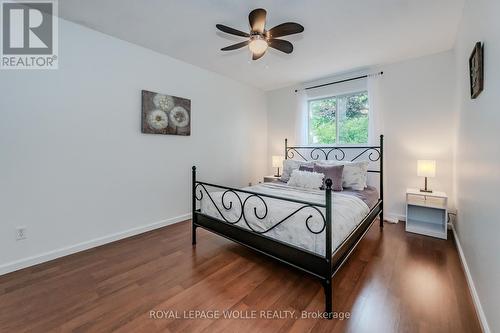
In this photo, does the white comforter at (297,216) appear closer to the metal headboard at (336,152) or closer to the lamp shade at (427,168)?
the lamp shade at (427,168)

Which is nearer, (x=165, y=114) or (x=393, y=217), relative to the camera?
(x=165, y=114)

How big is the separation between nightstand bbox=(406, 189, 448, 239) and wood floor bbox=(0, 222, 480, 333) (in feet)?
1.20

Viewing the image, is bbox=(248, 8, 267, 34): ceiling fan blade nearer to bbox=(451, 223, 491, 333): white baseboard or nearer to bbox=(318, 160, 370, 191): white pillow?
bbox=(318, 160, 370, 191): white pillow

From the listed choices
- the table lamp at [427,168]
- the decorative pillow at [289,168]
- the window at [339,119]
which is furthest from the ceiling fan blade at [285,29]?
the table lamp at [427,168]

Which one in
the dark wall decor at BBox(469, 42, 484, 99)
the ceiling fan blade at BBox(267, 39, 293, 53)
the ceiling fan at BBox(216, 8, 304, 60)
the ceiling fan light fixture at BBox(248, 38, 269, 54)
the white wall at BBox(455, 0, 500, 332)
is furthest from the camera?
the ceiling fan blade at BBox(267, 39, 293, 53)

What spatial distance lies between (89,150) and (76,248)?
1.16 m

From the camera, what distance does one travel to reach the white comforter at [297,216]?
180 centimetres

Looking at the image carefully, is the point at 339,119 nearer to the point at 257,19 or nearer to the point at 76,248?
the point at 257,19

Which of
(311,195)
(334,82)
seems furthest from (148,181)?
(334,82)

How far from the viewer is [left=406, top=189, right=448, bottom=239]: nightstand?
2.94m

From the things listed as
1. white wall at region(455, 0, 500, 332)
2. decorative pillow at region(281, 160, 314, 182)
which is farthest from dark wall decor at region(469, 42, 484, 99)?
decorative pillow at region(281, 160, 314, 182)

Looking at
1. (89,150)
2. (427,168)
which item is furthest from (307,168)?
(89,150)

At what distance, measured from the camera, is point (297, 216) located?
191cm

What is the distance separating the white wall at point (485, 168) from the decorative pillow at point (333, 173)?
131 centimetres
